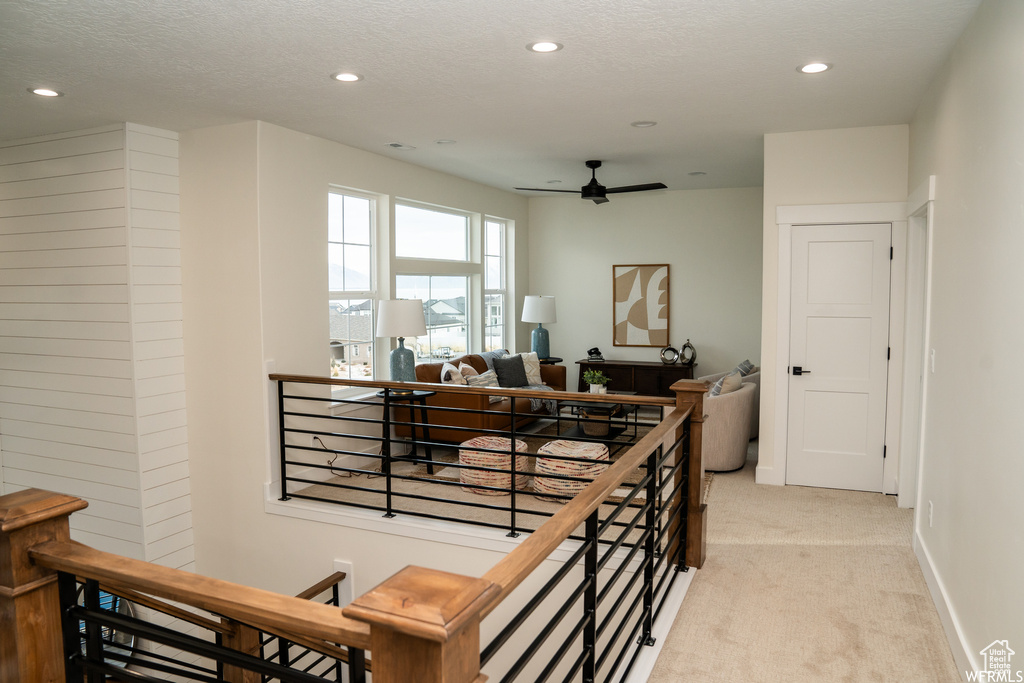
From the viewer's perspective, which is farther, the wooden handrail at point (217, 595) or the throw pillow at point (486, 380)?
the throw pillow at point (486, 380)

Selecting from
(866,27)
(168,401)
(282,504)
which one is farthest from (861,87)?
(168,401)

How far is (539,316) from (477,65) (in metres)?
4.93

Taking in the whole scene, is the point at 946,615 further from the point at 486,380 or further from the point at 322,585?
the point at 486,380

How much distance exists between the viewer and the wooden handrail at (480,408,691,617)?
1.24 m

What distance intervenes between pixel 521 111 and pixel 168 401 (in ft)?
10.2

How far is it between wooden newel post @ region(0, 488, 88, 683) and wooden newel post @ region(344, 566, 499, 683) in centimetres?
88

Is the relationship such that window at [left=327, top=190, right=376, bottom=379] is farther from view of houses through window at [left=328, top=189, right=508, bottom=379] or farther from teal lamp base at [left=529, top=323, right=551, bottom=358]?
teal lamp base at [left=529, top=323, right=551, bottom=358]

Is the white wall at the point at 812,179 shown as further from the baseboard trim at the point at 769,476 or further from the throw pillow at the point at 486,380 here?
the throw pillow at the point at 486,380

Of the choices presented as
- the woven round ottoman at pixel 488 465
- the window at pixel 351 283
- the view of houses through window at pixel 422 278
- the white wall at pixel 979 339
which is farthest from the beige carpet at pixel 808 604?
the view of houses through window at pixel 422 278

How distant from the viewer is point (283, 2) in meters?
2.64

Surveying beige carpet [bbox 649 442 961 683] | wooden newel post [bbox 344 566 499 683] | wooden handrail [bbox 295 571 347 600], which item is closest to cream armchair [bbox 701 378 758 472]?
beige carpet [bbox 649 442 961 683]

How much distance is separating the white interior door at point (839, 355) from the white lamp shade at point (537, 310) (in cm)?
366

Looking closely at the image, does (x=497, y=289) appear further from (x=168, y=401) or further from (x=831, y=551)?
(x=831, y=551)

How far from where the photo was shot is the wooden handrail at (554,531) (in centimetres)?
124
